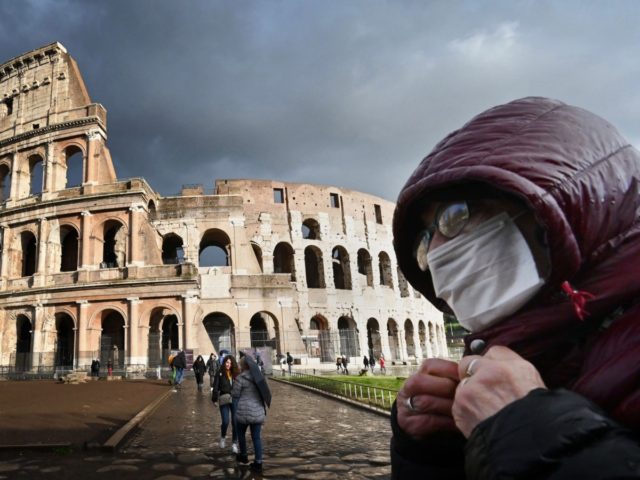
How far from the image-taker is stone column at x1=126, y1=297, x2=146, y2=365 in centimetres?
2291

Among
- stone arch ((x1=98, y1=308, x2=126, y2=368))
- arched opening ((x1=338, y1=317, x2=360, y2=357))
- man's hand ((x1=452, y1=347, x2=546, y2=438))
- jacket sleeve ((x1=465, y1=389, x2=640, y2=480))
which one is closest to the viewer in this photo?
jacket sleeve ((x1=465, y1=389, x2=640, y2=480))

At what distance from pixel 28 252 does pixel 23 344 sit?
571 cm

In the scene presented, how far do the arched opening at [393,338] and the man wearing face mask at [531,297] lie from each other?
3311 centimetres

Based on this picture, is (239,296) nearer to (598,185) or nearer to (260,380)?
(260,380)

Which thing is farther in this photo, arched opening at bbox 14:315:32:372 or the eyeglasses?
arched opening at bbox 14:315:32:372

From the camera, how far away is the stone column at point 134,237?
944 inches

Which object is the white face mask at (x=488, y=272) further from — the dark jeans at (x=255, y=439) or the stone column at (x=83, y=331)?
the stone column at (x=83, y=331)

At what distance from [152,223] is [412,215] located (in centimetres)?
2803

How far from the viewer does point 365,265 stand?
34031 millimetres

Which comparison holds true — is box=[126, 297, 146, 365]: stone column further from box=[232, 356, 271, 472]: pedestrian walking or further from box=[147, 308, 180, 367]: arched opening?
Result: box=[232, 356, 271, 472]: pedestrian walking

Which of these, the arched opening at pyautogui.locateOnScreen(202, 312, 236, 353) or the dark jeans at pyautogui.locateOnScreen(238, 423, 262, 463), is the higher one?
the arched opening at pyautogui.locateOnScreen(202, 312, 236, 353)

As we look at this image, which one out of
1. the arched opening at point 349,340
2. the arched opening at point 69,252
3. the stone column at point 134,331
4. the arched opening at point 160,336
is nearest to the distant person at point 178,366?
the arched opening at point 160,336

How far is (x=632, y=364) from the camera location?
664 mm

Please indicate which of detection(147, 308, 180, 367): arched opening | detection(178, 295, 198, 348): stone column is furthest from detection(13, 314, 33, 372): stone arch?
detection(178, 295, 198, 348): stone column
